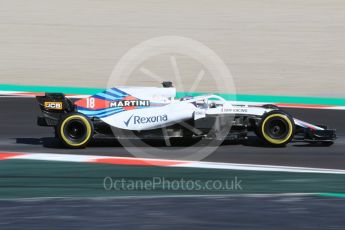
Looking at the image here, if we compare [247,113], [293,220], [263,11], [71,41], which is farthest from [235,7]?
[293,220]

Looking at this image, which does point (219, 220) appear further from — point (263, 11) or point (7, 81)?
point (263, 11)

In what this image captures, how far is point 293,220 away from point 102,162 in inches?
136

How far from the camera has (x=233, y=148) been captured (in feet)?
34.2

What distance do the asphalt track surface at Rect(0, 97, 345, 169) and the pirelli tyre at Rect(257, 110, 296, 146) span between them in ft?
0.42

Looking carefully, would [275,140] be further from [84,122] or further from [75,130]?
[75,130]

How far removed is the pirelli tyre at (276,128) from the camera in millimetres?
10336

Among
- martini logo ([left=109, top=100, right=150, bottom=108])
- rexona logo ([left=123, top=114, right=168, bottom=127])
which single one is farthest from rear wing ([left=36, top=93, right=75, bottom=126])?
rexona logo ([left=123, top=114, right=168, bottom=127])

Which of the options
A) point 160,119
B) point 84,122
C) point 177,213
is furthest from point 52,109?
point 177,213

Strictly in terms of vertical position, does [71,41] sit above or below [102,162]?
above

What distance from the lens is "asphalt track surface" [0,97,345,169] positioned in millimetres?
9680

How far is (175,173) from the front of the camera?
886 cm

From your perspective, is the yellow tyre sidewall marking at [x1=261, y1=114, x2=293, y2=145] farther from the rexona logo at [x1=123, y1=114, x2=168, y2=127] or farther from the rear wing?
the rear wing

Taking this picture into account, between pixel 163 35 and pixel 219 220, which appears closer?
pixel 219 220

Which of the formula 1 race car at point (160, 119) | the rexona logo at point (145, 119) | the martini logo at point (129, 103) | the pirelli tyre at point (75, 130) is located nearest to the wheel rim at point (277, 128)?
the formula 1 race car at point (160, 119)
